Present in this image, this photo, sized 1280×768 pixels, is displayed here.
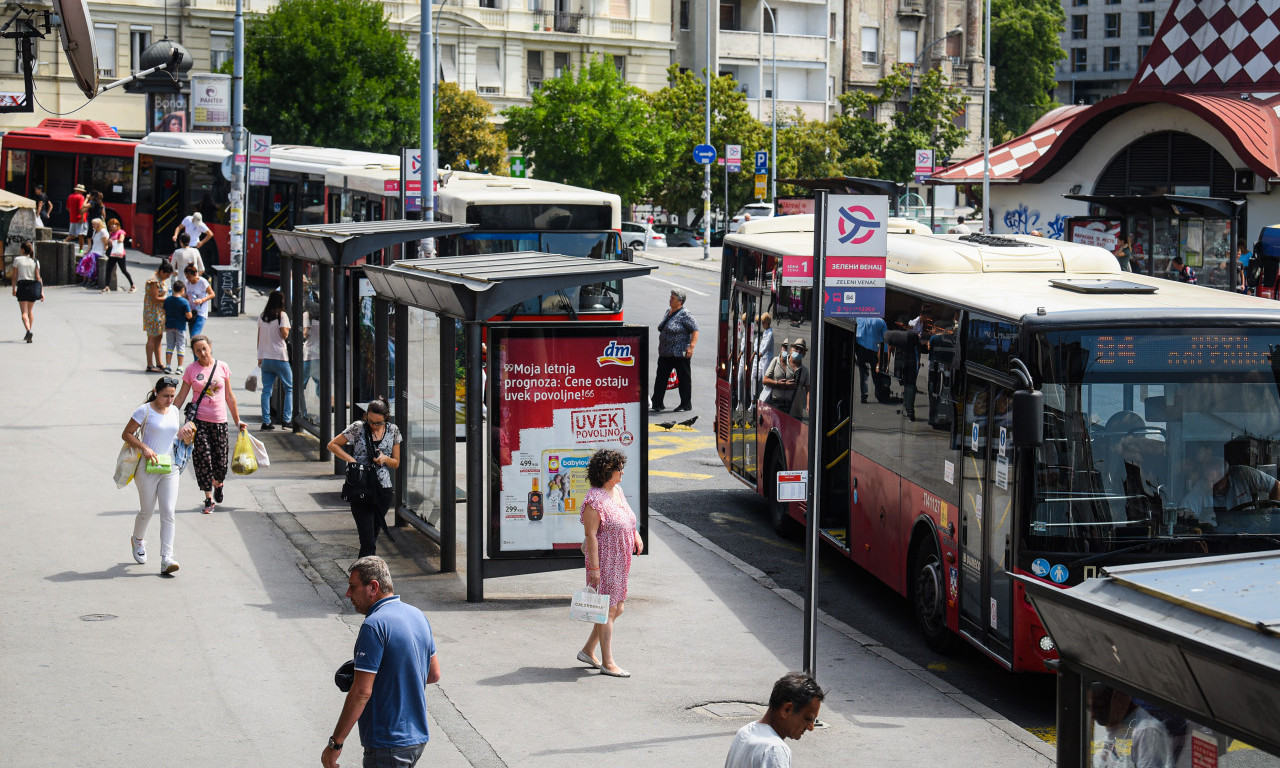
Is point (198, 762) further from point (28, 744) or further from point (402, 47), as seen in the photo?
point (402, 47)

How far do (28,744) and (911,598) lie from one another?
6.22 metres

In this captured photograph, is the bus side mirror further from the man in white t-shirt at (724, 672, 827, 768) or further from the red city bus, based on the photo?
the red city bus

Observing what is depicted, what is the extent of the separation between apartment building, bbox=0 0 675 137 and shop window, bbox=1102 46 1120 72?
179ft

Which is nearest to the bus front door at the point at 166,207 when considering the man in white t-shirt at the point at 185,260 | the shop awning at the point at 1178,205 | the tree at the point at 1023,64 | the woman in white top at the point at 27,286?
the woman in white top at the point at 27,286

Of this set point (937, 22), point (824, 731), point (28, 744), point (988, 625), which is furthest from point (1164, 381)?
point (937, 22)

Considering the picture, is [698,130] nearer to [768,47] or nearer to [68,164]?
[768,47]

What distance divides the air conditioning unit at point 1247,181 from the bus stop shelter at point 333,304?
17.0 metres

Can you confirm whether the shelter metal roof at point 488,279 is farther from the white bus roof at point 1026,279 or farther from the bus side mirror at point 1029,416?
the bus side mirror at point 1029,416

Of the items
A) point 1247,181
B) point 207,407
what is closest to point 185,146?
point 1247,181

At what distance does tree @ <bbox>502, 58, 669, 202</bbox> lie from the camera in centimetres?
5647

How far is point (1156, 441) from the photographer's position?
9062mm

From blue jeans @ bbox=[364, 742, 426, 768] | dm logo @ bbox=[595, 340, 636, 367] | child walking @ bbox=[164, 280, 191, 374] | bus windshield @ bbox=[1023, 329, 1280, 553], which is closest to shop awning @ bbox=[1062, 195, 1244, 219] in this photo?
child walking @ bbox=[164, 280, 191, 374]

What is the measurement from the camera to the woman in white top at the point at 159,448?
12.0m

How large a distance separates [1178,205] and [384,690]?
22351 millimetres
